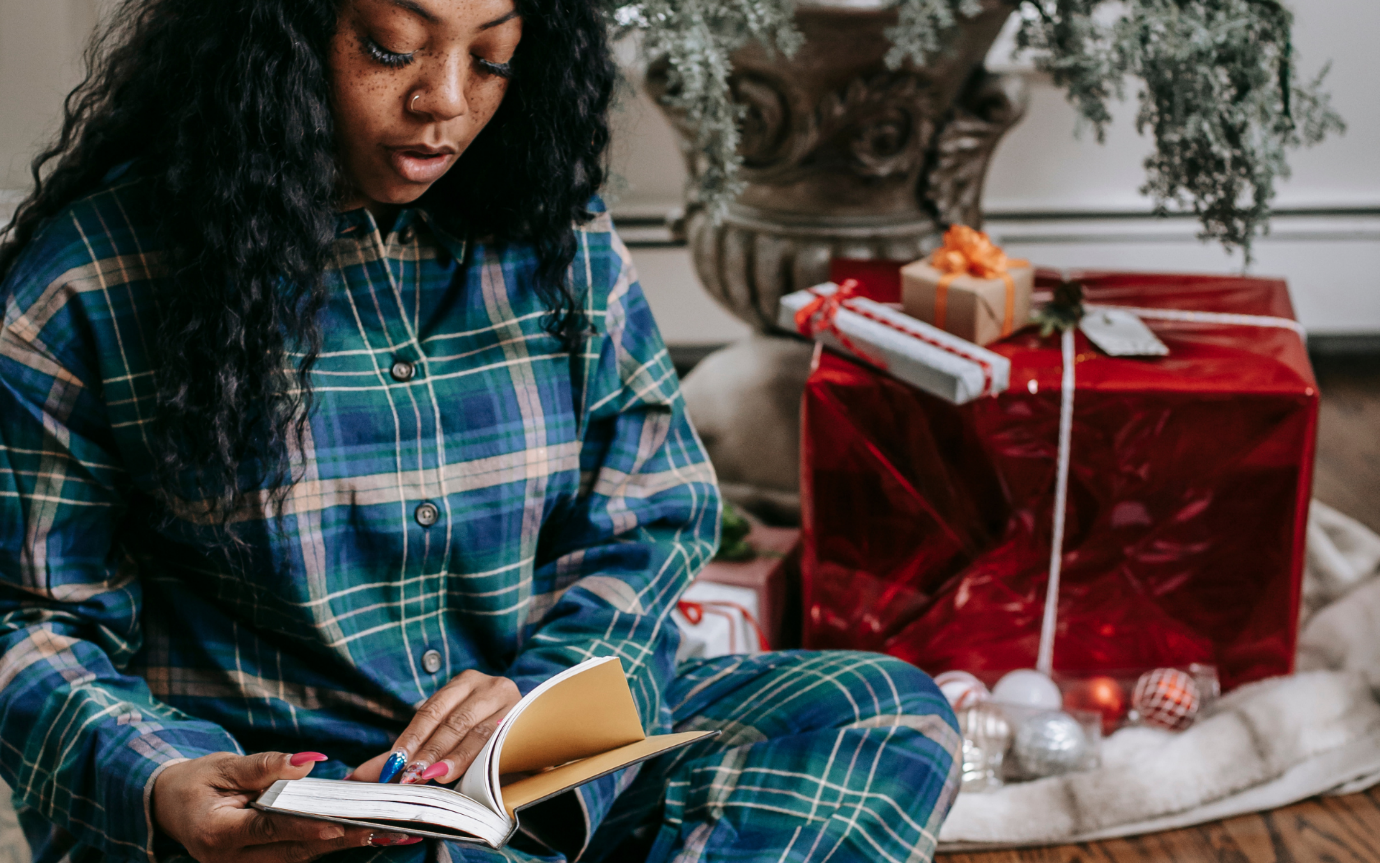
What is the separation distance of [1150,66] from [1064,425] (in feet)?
1.51

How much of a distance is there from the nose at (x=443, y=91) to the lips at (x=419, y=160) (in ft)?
0.10

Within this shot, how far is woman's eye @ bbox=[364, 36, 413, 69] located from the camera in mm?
799

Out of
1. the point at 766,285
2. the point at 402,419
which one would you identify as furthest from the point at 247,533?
the point at 766,285

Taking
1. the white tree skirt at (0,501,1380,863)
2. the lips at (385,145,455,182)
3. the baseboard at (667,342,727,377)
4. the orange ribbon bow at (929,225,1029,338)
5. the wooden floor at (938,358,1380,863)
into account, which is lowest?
the wooden floor at (938,358,1380,863)

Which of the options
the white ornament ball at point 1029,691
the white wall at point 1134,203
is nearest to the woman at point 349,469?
the white ornament ball at point 1029,691

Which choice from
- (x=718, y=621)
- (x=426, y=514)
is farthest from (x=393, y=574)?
(x=718, y=621)

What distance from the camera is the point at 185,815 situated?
0.76m

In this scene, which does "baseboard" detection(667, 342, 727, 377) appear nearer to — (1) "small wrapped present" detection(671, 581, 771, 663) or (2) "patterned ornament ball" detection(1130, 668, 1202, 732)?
(1) "small wrapped present" detection(671, 581, 771, 663)

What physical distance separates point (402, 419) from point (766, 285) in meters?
0.95

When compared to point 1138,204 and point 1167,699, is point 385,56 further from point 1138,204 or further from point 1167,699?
point 1138,204

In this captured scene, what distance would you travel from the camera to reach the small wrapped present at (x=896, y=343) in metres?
1.30

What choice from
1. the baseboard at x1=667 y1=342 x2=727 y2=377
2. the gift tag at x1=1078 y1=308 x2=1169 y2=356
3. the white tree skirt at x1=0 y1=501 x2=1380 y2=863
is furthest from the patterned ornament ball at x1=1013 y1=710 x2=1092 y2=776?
the baseboard at x1=667 y1=342 x2=727 y2=377

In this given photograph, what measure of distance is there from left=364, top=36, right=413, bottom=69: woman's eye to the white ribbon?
0.81 meters

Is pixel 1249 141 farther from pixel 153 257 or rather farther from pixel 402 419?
pixel 153 257
